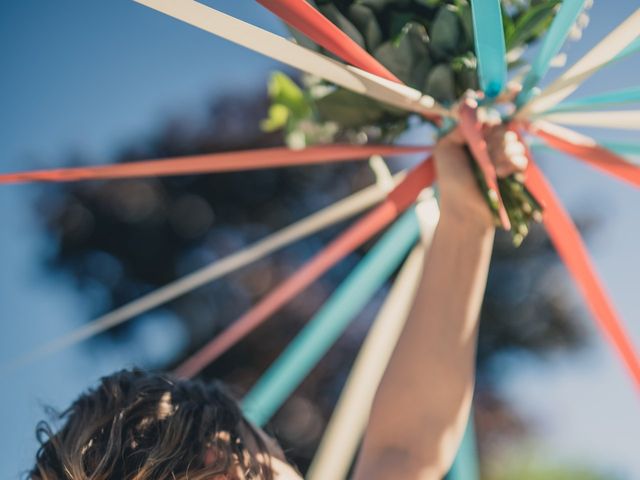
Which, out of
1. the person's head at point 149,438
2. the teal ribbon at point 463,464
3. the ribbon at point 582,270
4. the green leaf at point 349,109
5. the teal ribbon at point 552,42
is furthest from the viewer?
the teal ribbon at point 463,464

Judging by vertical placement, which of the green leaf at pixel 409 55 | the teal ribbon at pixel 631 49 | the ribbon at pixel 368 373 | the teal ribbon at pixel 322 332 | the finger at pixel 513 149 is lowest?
the ribbon at pixel 368 373

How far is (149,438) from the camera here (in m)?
1.41

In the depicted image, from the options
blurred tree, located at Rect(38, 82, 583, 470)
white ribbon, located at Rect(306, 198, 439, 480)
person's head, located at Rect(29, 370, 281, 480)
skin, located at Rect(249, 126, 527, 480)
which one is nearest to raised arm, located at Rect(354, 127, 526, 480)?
skin, located at Rect(249, 126, 527, 480)

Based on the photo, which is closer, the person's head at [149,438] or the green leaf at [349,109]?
the person's head at [149,438]

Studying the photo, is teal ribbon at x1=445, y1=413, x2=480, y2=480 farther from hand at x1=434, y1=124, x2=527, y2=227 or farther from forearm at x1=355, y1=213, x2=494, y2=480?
hand at x1=434, y1=124, x2=527, y2=227

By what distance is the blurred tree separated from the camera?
198 inches

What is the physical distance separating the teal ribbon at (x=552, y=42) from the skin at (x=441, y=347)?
9 cm

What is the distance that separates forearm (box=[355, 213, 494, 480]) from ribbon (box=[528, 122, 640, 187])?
25 cm

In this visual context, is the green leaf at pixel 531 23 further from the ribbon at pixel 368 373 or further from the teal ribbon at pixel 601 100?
the ribbon at pixel 368 373

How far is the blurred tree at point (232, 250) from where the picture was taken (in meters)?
5.03

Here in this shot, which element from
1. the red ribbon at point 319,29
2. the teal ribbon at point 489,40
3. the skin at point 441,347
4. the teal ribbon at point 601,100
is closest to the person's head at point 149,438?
the skin at point 441,347

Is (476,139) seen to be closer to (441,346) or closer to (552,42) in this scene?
(552,42)

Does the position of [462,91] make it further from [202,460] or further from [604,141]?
[202,460]

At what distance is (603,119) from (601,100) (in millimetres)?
162
